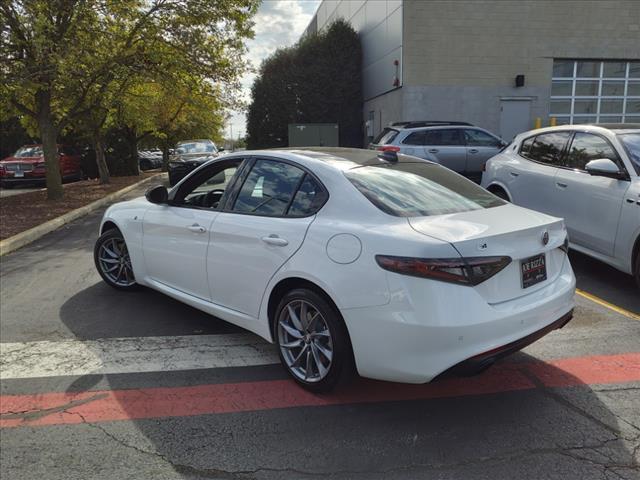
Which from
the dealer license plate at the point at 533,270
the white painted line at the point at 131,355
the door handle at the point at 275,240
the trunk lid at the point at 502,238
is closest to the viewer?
the trunk lid at the point at 502,238

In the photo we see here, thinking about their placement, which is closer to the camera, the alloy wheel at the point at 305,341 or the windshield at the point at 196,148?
the alloy wheel at the point at 305,341

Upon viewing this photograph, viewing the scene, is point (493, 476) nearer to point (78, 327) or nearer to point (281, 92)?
point (78, 327)

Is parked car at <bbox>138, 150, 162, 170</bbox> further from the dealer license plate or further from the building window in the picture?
the dealer license plate

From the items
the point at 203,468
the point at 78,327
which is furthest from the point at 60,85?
the point at 203,468

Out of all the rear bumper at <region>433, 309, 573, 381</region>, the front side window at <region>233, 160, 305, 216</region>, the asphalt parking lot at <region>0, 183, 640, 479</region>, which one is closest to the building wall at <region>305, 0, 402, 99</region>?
the front side window at <region>233, 160, 305, 216</region>

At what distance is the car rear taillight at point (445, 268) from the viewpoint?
109 inches

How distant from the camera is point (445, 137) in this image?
12086mm

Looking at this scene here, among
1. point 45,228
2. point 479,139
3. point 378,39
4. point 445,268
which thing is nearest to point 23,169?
point 45,228

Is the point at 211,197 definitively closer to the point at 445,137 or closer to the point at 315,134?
the point at 445,137

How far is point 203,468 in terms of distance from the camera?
272cm

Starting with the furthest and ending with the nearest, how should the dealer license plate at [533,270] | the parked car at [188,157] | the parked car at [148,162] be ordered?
the parked car at [148,162], the parked car at [188,157], the dealer license plate at [533,270]

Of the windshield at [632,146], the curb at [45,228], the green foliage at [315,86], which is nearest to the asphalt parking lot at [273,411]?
the windshield at [632,146]

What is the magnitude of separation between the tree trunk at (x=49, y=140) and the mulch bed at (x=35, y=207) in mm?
353

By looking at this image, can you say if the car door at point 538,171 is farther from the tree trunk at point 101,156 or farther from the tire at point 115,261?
the tree trunk at point 101,156
